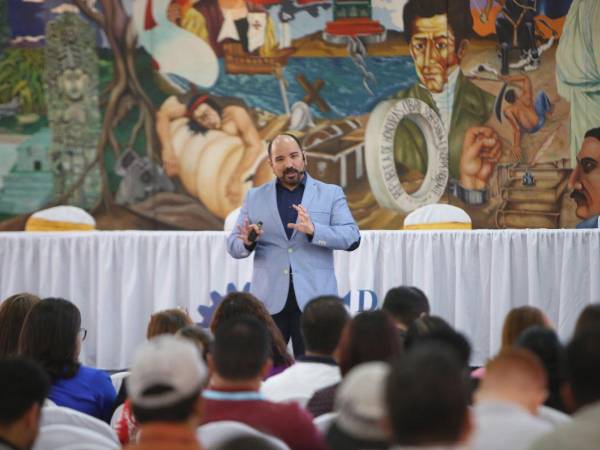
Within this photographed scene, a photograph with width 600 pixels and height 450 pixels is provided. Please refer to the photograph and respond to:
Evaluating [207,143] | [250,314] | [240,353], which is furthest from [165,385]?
[207,143]

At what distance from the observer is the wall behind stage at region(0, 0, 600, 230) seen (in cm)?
984

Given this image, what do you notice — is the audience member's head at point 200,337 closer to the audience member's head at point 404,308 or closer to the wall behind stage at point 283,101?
the audience member's head at point 404,308

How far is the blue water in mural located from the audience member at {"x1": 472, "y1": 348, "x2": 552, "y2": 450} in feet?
24.2

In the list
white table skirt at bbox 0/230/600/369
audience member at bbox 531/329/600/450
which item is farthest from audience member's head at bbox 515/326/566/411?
white table skirt at bbox 0/230/600/369

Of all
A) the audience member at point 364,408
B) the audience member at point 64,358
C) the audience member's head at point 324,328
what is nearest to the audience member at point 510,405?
the audience member at point 364,408

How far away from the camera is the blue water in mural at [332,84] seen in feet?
32.5

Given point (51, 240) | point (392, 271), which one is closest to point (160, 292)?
point (51, 240)

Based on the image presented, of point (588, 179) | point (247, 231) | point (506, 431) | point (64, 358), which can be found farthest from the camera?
point (588, 179)

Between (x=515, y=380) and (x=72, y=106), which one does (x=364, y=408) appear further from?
(x=72, y=106)

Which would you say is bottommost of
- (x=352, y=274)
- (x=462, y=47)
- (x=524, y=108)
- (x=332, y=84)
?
(x=352, y=274)

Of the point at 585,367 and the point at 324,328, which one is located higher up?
the point at 585,367

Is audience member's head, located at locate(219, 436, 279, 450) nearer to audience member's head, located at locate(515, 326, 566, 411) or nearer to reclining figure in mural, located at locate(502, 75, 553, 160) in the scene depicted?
audience member's head, located at locate(515, 326, 566, 411)

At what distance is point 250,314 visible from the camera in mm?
4660

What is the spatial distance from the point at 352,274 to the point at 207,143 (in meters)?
2.82
